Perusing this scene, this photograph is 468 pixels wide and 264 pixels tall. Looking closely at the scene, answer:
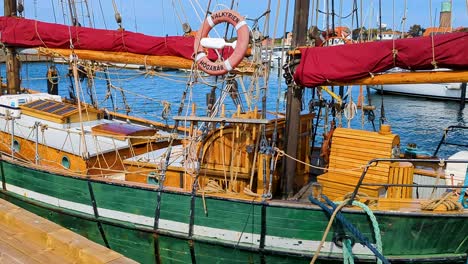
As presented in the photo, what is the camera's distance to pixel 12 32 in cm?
1118

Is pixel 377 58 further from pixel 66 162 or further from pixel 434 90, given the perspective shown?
pixel 434 90

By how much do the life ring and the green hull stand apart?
90.3 inches

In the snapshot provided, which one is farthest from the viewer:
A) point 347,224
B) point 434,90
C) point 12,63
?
point 434,90

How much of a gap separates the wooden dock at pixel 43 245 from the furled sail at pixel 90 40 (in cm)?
446

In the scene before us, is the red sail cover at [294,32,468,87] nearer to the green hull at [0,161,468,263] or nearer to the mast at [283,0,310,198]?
the mast at [283,0,310,198]

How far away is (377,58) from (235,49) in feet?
7.72

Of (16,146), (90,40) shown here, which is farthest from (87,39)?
(16,146)

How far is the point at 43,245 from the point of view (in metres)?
5.35

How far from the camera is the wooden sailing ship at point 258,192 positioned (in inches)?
264

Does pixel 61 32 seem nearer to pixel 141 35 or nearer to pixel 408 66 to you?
pixel 141 35

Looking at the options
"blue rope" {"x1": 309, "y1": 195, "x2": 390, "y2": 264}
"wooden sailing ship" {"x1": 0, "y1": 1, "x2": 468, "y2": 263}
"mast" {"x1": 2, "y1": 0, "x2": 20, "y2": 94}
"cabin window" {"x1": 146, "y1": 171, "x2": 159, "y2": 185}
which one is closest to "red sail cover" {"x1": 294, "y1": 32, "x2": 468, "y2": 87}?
"wooden sailing ship" {"x1": 0, "y1": 1, "x2": 468, "y2": 263}

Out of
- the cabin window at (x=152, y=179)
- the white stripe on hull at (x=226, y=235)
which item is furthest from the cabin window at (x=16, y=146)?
the cabin window at (x=152, y=179)

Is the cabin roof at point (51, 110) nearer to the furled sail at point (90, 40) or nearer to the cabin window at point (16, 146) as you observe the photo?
the cabin window at point (16, 146)

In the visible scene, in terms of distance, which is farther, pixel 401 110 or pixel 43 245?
pixel 401 110
